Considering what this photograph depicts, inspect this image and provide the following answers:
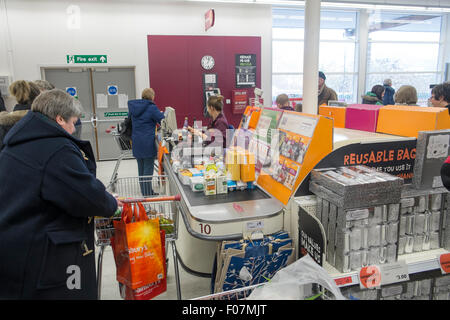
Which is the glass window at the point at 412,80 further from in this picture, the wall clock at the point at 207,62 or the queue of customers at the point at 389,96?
the wall clock at the point at 207,62

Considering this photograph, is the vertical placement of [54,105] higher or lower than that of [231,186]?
higher

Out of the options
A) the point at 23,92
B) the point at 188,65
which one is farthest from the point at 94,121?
the point at 23,92

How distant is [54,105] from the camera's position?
1.92m

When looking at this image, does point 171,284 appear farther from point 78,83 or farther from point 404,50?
point 404,50

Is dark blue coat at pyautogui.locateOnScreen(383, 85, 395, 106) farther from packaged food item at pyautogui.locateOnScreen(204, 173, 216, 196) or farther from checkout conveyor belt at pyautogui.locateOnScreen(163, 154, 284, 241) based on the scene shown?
packaged food item at pyautogui.locateOnScreen(204, 173, 216, 196)

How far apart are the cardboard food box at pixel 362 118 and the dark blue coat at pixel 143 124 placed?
329cm

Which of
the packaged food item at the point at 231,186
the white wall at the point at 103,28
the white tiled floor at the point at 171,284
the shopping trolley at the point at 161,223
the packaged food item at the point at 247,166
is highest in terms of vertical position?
the white wall at the point at 103,28

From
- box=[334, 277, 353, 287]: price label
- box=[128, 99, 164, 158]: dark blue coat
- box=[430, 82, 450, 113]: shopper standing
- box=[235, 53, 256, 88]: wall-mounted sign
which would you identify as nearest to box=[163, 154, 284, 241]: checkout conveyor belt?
box=[334, 277, 353, 287]: price label

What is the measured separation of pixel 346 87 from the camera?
11805 millimetres

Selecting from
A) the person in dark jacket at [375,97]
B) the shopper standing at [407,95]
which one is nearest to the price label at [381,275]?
the shopper standing at [407,95]

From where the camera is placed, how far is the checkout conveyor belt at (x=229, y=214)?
2197mm

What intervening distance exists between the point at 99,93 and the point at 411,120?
8041 mm
